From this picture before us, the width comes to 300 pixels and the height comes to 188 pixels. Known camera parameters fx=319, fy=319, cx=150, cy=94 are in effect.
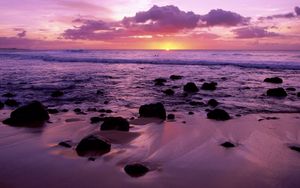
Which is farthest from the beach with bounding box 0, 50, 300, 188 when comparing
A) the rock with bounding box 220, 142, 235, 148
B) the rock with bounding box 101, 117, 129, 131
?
the rock with bounding box 101, 117, 129, 131

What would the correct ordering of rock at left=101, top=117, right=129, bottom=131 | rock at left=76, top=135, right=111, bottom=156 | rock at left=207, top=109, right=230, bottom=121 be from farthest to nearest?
rock at left=207, top=109, right=230, bottom=121
rock at left=101, top=117, right=129, bottom=131
rock at left=76, top=135, right=111, bottom=156

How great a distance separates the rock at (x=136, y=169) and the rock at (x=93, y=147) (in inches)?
39.5

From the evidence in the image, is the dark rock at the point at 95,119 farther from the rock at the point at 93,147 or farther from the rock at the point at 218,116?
the rock at the point at 218,116

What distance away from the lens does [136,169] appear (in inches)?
207

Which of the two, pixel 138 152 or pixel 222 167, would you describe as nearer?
pixel 222 167

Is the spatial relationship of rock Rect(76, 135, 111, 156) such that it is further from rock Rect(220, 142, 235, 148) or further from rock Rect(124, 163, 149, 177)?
rock Rect(220, 142, 235, 148)

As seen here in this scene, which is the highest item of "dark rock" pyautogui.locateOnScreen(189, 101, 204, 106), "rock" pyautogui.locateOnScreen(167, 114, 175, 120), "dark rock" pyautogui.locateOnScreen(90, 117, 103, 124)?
"dark rock" pyautogui.locateOnScreen(90, 117, 103, 124)

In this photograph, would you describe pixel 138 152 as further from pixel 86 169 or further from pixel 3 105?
pixel 3 105

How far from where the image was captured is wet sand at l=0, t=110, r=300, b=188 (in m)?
4.94

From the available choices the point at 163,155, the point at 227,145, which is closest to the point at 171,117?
the point at 227,145

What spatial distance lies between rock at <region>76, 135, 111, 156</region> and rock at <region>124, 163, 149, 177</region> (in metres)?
Answer: 1.00

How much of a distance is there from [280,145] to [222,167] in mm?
2064

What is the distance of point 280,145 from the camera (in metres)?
6.86

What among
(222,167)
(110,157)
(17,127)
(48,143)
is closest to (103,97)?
(17,127)
